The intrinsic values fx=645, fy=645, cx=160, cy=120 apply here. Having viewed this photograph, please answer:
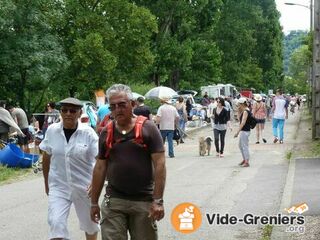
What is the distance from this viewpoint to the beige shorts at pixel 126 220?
504cm

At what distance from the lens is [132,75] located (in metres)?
35.6

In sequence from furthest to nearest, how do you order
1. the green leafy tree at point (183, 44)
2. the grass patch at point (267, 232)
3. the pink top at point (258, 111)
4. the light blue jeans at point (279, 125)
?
the green leafy tree at point (183, 44), the pink top at point (258, 111), the light blue jeans at point (279, 125), the grass patch at point (267, 232)

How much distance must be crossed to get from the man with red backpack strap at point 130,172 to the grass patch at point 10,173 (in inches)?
345

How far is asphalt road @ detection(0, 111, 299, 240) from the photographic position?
8.05 meters

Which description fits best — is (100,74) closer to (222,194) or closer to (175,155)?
(175,155)

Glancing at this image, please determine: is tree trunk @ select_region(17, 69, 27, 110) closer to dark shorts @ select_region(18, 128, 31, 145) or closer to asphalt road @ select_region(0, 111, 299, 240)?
dark shorts @ select_region(18, 128, 31, 145)

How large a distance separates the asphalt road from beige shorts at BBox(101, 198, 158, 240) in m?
2.60

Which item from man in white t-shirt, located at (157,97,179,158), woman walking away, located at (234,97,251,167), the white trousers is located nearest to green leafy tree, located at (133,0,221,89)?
man in white t-shirt, located at (157,97,179,158)

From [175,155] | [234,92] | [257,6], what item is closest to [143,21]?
[175,155]

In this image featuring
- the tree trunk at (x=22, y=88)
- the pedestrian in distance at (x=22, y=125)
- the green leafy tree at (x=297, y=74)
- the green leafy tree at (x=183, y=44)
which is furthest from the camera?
the green leafy tree at (x=297, y=74)

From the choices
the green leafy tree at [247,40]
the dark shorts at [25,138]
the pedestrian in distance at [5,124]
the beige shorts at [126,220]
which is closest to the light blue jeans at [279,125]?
the dark shorts at [25,138]

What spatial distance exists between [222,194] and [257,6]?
58.4 metres

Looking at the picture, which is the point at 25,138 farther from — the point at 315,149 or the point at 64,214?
the point at 64,214

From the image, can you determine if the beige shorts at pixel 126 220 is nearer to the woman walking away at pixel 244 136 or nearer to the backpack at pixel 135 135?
the backpack at pixel 135 135
